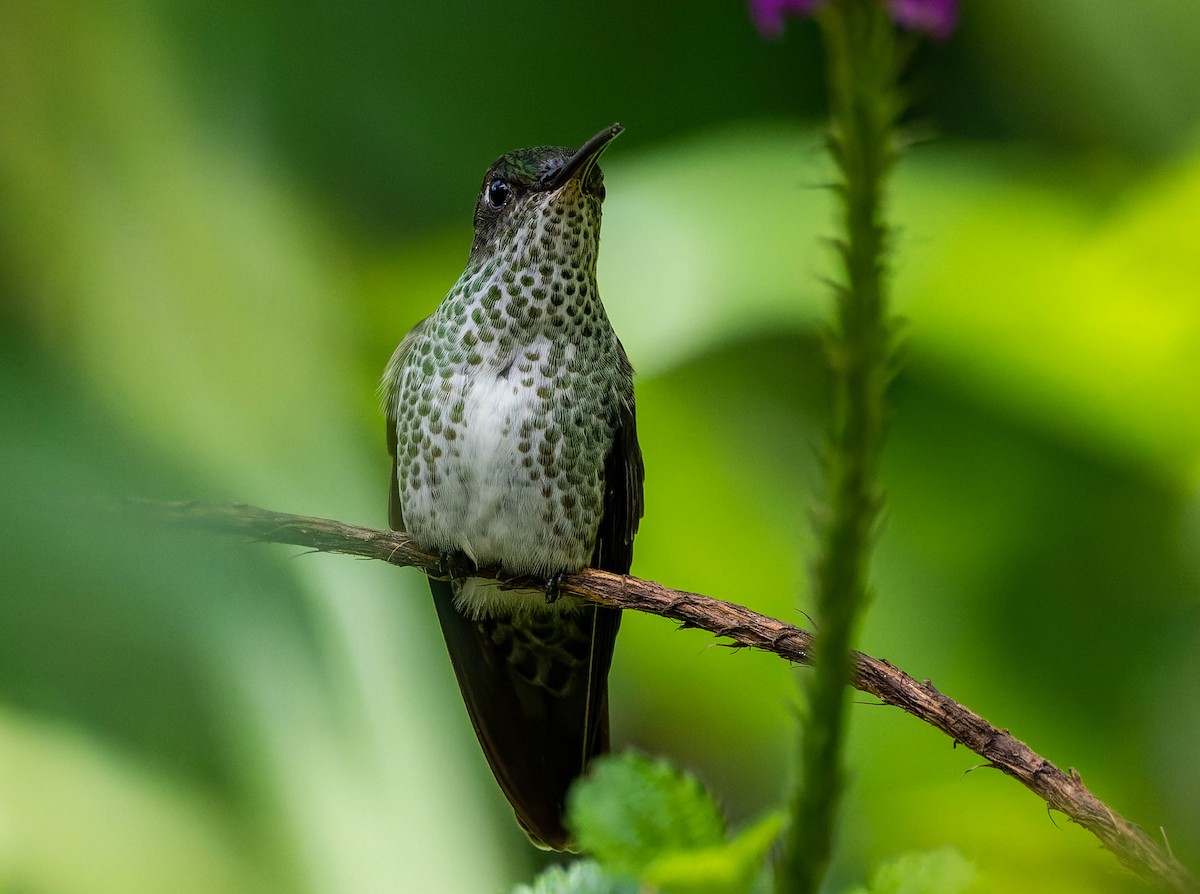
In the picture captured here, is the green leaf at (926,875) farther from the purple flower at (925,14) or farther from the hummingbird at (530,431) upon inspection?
the hummingbird at (530,431)

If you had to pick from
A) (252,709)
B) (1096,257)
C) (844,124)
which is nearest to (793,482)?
(1096,257)

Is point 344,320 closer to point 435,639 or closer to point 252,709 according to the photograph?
point 435,639

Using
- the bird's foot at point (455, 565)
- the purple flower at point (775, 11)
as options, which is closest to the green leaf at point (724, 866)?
the purple flower at point (775, 11)

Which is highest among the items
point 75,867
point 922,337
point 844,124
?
point 844,124

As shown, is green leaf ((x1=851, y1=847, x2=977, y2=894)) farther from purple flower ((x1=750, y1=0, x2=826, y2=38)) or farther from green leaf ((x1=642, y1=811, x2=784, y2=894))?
purple flower ((x1=750, y1=0, x2=826, y2=38))

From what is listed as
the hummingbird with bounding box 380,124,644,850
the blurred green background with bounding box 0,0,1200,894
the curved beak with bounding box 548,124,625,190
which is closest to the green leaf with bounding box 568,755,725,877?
the curved beak with bounding box 548,124,625,190

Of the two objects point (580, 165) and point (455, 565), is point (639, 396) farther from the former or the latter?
point (580, 165)

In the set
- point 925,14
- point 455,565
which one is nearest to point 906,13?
point 925,14

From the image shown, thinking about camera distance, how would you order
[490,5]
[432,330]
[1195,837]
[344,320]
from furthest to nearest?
[490,5], [344,320], [1195,837], [432,330]
